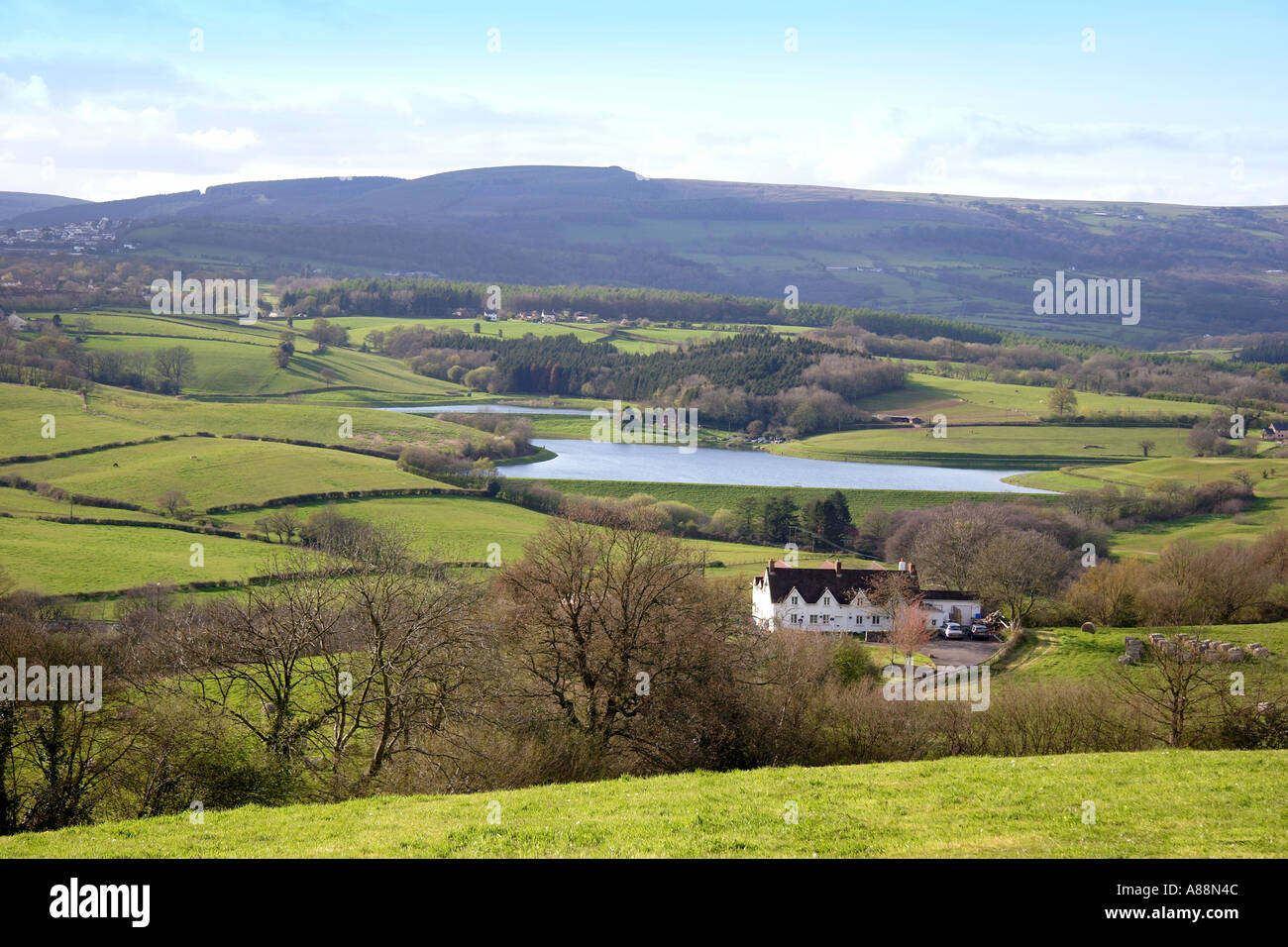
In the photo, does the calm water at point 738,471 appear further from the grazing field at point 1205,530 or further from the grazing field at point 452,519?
the grazing field at point 452,519

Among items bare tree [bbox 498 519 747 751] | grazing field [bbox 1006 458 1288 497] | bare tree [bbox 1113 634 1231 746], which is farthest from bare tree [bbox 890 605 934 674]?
grazing field [bbox 1006 458 1288 497]

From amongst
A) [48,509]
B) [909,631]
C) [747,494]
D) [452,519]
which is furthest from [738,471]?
[48,509]

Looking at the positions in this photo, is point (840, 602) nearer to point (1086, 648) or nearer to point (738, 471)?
point (1086, 648)

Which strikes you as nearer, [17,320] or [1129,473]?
[1129,473]

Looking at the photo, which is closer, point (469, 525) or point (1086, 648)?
point (1086, 648)

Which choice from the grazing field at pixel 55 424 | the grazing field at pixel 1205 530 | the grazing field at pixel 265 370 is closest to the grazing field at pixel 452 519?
the grazing field at pixel 55 424

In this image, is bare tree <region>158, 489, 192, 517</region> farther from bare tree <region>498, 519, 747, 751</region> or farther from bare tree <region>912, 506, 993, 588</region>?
bare tree <region>498, 519, 747, 751</region>
